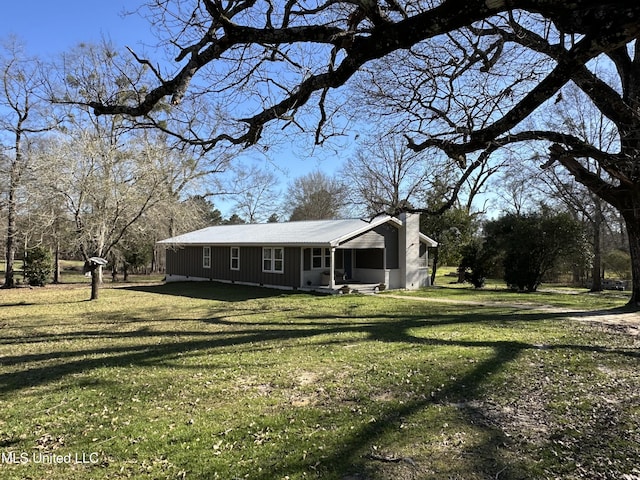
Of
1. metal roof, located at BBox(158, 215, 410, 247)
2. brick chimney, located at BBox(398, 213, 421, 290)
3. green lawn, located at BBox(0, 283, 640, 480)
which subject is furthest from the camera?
brick chimney, located at BBox(398, 213, 421, 290)

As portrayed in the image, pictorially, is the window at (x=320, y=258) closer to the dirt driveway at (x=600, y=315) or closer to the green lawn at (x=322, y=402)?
the dirt driveway at (x=600, y=315)

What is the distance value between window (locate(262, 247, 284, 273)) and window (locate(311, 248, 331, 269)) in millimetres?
1519

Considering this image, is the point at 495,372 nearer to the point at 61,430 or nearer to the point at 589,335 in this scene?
the point at 589,335

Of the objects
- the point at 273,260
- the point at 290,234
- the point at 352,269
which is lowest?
the point at 352,269

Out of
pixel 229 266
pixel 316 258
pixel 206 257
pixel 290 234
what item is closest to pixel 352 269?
pixel 316 258

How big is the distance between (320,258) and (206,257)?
8.07 m

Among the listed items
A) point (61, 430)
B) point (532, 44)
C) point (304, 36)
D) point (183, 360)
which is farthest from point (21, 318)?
point (532, 44)

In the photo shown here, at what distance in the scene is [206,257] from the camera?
25.8 metres

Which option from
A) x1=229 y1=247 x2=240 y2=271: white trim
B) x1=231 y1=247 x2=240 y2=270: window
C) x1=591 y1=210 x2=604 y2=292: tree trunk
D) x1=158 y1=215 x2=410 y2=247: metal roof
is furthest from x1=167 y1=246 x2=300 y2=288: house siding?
x1=591 y1=210 x2=604 y2=292: tree trunk

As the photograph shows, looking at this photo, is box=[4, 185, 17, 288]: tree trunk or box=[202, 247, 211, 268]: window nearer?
box=[4, 185, 17, 288]: tree trunk

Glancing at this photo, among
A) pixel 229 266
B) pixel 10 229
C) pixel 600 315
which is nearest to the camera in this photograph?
pixel 600 315

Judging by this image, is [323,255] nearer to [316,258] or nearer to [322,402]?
[316,258]

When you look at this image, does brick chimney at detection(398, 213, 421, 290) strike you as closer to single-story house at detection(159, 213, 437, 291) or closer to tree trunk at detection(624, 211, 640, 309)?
single-story house at detection(159, 213, 437, 291)

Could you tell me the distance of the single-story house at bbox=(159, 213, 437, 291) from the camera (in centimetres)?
2025
